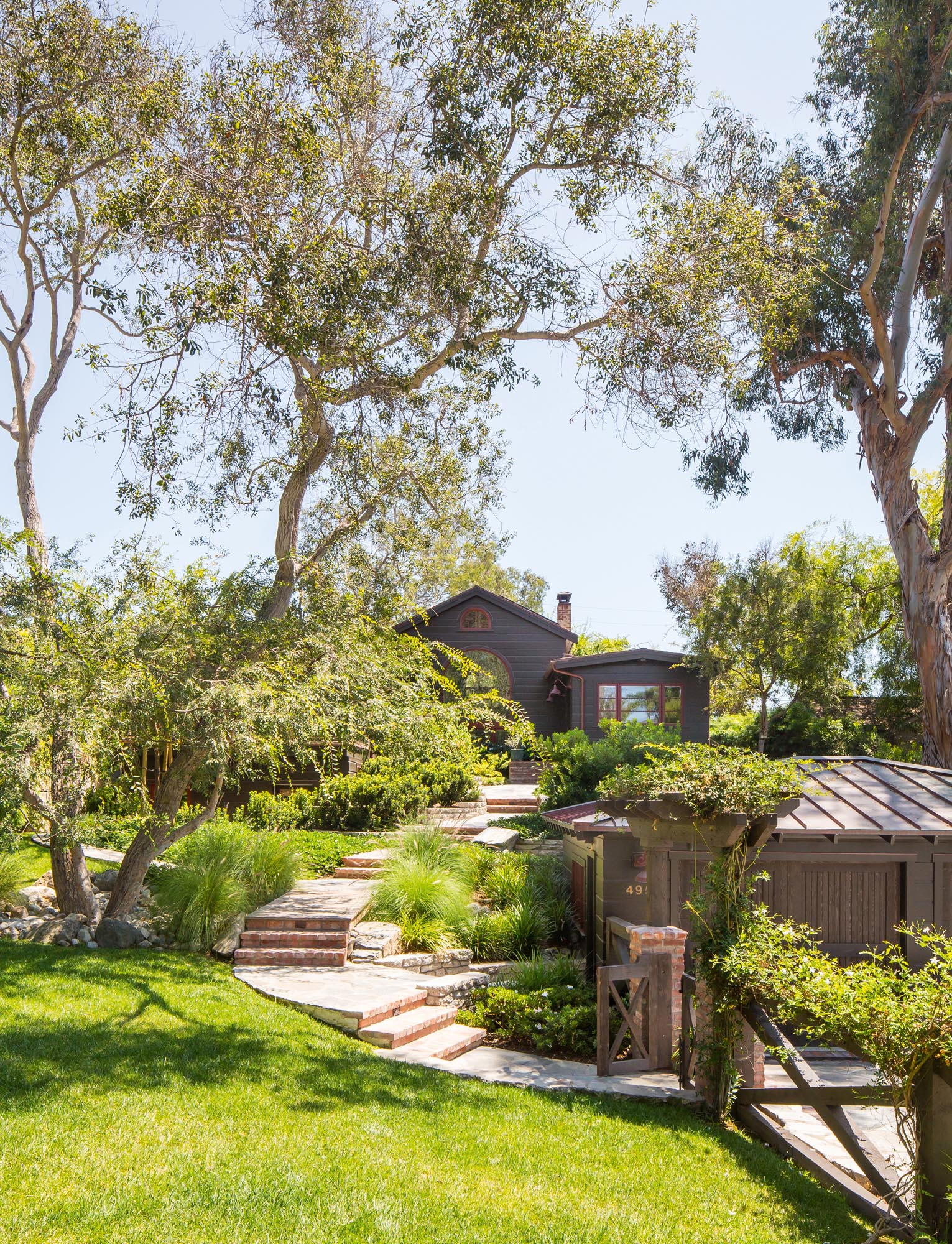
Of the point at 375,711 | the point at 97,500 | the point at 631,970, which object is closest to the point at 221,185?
the point at 97,500

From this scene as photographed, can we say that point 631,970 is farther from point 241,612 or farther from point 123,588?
point 123,588

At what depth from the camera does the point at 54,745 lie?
820cm

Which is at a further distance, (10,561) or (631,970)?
(10,561)

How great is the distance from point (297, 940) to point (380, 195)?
7.63m

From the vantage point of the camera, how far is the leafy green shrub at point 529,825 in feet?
46.7

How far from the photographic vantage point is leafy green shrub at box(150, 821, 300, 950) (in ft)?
30.5

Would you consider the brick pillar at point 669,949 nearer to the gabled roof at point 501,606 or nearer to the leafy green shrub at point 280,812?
the leafy green shrub at point 280,812

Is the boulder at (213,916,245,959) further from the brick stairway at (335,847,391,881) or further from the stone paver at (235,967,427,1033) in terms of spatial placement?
the brick stairway at (335,847,391,881)

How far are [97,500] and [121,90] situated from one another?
448cm

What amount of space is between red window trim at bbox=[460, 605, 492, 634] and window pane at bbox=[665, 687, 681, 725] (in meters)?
4.75

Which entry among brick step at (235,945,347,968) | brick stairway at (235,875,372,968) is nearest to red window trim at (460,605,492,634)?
brick stairway at (235,875,372,968)

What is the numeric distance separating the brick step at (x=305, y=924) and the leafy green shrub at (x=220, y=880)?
484mm

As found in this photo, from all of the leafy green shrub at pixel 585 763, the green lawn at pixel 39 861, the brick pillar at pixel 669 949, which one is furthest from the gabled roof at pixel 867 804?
the green lawn at pixel 39 861

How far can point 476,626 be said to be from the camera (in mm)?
22844
